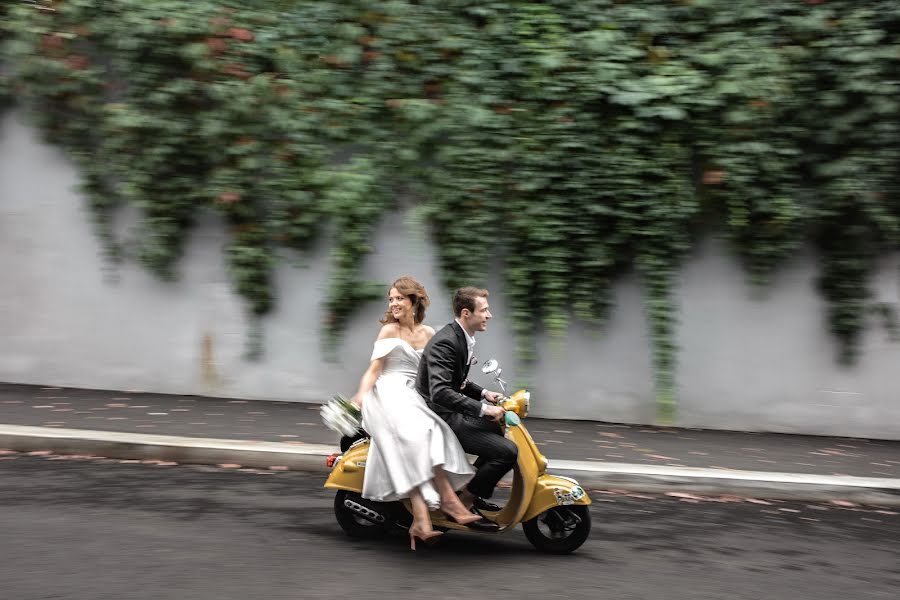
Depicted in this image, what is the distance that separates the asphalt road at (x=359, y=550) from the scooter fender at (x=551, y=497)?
0.29 m

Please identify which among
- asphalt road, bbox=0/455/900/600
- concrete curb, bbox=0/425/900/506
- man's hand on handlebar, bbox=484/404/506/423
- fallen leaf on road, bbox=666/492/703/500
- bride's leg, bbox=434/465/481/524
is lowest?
fallen leaf on road, bbox=666/492/703/500

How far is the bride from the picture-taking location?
18.4 feet

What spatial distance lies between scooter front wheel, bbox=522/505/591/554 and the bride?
39cm

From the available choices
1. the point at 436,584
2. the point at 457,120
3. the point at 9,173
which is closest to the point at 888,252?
the point at 457,120

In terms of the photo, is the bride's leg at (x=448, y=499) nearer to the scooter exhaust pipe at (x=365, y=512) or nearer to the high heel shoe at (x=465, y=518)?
the high heel shoe at (x=465, y=518)

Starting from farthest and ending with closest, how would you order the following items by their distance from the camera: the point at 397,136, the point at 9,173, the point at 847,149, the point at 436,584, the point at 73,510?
the point at 9,173
the point at 397,136
the point at 847,149
the point at 73,510
the point at 436,584

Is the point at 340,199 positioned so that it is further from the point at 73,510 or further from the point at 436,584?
the point at 436,584

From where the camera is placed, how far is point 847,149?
31.9 feet

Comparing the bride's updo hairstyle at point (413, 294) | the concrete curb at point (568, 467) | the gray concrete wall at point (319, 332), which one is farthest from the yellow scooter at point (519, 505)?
the gray concrete wall at point (319, 332)

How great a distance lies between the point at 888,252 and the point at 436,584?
670cm

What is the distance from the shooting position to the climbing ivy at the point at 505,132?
31.9ft

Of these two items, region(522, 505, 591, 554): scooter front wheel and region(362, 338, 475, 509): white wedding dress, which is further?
region(522, 505, 591, 554): scooter front wheel

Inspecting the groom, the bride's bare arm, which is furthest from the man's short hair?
the bride's bare arm

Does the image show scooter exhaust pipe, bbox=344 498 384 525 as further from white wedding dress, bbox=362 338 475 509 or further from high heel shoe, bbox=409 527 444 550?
high heel shoe, bbox=409 527 444 550
